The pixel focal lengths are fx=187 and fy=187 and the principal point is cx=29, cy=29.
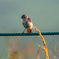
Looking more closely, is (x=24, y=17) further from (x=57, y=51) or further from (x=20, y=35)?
(x=57, y=51)

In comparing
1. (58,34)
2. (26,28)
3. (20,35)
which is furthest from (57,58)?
(26,28)

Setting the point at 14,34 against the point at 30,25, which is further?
the point at 30,25

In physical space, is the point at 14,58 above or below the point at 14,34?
below

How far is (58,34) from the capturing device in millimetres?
2488

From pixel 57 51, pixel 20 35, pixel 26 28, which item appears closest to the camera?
pixel 57 51

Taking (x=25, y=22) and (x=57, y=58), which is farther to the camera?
(x=25, y=22)

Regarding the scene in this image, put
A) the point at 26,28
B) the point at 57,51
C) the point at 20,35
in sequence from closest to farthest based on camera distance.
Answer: the point at 57,51 < the point at 20,35 < the point at 26,28

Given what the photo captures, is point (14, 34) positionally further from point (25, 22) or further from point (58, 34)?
A: point (25, 22)

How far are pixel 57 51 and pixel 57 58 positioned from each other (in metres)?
0.10

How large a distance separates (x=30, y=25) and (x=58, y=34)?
1.09m

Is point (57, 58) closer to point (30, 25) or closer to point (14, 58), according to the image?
point (14, 58)

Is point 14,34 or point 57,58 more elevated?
point 14,34

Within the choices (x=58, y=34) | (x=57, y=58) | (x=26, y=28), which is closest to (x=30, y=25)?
(x=26, y=28)

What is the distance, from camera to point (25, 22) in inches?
138
